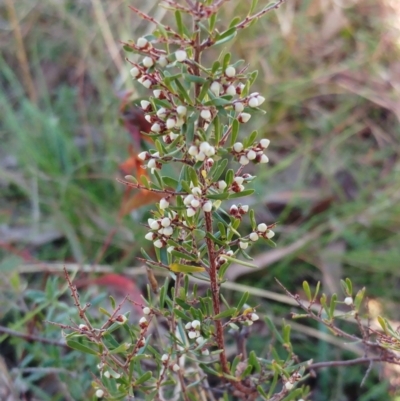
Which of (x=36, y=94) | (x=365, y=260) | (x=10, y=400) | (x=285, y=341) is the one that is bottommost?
(x=10, y=400)

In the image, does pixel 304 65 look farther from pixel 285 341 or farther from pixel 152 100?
pixel 152 100

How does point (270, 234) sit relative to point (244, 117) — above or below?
below

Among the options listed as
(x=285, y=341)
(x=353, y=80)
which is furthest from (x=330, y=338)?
(x=353, y=80)

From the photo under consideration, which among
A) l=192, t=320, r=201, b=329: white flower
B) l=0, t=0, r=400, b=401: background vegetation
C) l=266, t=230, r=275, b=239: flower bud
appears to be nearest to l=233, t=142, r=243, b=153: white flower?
l=266, t=230, r=275, b=239: flower bud

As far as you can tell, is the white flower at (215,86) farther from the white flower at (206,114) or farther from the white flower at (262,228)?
the white flower at (262,228)

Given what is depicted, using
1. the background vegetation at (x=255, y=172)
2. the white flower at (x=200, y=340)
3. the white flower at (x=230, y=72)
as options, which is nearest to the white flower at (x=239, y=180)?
the white flower at (x=230, y=72)

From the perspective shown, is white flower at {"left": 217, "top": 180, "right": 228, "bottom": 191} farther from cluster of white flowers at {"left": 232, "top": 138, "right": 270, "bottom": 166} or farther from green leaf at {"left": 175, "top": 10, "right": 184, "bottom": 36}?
green leaf at {"left": 175, "top": 10, "right": 184, "bottom": 36}

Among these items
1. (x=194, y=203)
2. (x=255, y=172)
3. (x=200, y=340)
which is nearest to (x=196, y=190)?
(x=194, y=203)

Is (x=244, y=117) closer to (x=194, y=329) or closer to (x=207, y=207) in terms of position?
(x=207, y=207)
